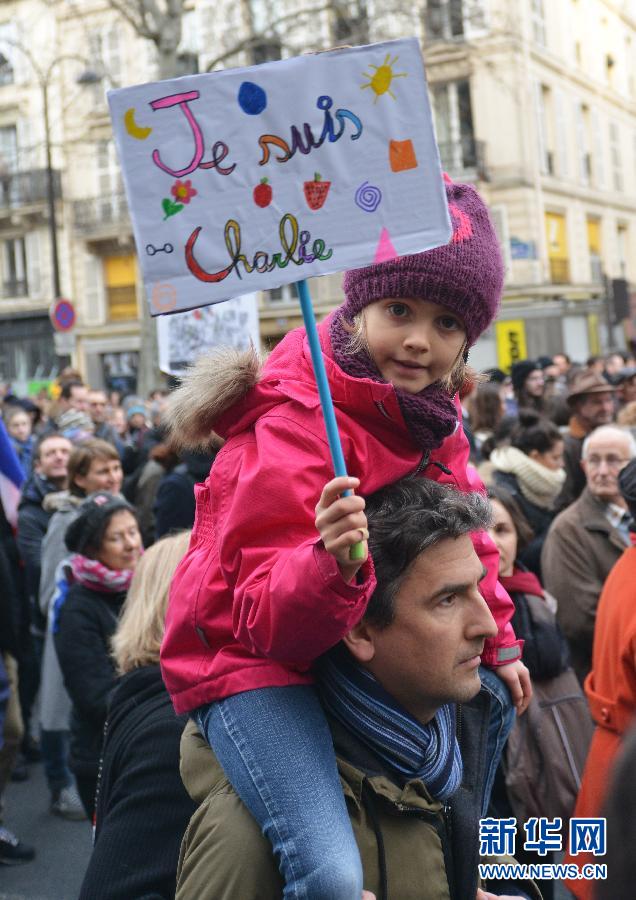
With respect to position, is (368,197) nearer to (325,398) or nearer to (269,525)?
(325,398)

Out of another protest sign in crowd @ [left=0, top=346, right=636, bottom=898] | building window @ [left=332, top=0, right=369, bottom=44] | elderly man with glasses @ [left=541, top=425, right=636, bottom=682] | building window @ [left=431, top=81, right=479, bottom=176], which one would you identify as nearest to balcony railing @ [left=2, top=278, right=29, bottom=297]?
building window @ [left=431, top=81, right=479, bottom=176]

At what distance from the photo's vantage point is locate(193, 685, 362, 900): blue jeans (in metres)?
1.97

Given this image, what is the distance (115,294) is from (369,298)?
3213 cm

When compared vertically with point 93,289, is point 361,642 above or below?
below

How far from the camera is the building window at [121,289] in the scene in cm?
3325

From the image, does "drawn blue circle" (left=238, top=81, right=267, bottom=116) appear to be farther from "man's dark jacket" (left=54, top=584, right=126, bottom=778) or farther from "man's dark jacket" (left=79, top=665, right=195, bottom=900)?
"man's dark jacket" (left=54, top=584, right=126, bottom=778)

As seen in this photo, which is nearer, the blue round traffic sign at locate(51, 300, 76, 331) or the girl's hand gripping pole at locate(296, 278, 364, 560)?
the girl's hand gripping pole at locate(296, 278, 364, 560)

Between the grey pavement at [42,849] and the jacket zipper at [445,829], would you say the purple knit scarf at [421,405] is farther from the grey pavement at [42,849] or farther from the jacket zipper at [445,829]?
the grey pavement at [42,849]

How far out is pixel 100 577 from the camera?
490cm

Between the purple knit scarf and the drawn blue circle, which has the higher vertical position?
the drawn blue circle

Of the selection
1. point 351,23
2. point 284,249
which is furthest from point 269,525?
point 351,23

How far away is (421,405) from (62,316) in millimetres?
13712

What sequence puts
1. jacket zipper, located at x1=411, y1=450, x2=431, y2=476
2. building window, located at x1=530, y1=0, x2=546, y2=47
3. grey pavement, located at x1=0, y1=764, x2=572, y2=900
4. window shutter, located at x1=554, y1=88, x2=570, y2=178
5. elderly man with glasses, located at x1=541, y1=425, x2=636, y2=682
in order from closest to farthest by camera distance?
jacket zipper, located at x1=411, y1=450, x2=431, y2=476, elderly man with glasses, located at x1=541, y1=425, x2=636, y2=682, grey pavement, located at x1=0, y1=764, x2=572, y2=900, building window, located at x1=530, y1=0, x2=546, y2=47, window shutter, located at x1=554, y1=88, x2=570, y2=178

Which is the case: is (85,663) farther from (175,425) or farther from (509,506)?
(175,425)
